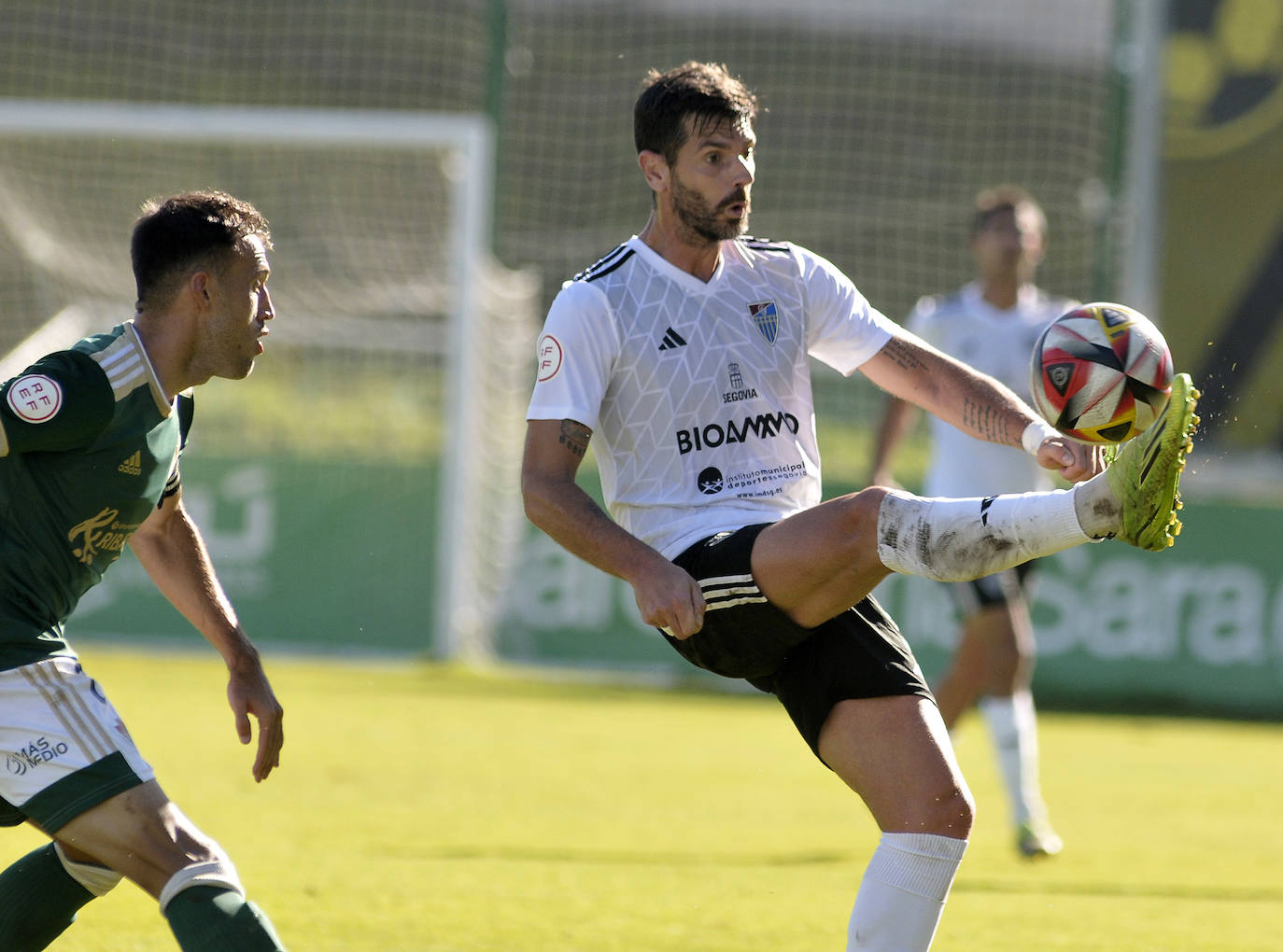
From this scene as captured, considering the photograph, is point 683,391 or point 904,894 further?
point 683,391

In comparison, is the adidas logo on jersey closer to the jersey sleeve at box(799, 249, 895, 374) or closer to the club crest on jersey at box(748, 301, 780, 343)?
the club crest on jersey at box(748, 301, 780, 343)

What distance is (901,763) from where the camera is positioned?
4.14 meters

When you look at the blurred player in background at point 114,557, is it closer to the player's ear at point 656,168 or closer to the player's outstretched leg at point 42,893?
the player's outstretched leg at point 42,893

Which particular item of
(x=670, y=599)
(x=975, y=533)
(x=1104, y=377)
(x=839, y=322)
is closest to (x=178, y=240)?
(x=670, y=599)

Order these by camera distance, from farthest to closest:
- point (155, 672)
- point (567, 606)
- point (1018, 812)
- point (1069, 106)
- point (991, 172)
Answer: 1. point (991, 172)
2. point (1069, 106)
3. point (567, 606)
4. point (155, 672)
5. point (1018, 812)

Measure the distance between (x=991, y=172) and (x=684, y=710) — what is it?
8.25 m

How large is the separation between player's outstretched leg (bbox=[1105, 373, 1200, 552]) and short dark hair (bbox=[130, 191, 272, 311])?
2.00 meters

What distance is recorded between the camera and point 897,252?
1536 cm

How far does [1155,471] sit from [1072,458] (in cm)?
56

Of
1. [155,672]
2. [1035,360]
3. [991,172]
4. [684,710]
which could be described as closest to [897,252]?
[991,172]

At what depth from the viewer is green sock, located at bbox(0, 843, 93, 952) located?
407cm

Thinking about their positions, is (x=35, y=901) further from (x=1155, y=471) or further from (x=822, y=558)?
(x=1155, y=471)

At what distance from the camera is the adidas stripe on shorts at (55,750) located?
3.62 meters

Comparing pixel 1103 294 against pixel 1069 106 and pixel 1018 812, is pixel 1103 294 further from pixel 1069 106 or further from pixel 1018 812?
pixel 1018 812
